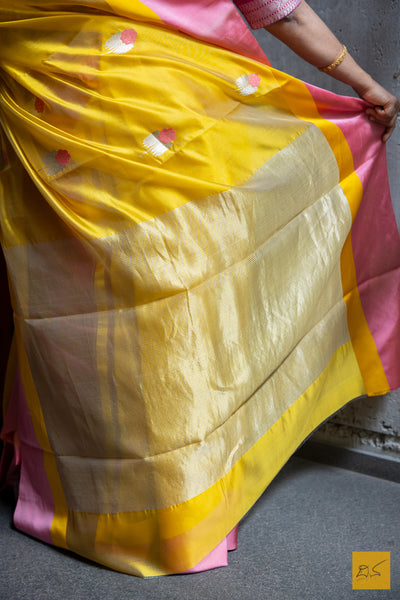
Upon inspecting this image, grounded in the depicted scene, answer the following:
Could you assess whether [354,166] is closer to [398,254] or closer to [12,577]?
[398,254]

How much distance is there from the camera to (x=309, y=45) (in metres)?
0.99

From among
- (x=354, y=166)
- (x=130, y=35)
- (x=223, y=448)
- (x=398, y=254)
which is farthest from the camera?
(x=398, y=254)

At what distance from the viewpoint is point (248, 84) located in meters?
0.95

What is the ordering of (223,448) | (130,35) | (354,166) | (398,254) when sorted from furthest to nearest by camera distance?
1. (398,254)
2. (354,166)
3. (223,448)
4. (130,35)

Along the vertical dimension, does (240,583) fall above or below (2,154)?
below

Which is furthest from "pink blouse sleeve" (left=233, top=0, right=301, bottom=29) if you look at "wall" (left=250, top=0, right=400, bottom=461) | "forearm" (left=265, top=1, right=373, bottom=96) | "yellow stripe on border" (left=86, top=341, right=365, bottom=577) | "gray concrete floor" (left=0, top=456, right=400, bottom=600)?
"gray concrete floor" (left=0, top=456, right=400, bottom=600)

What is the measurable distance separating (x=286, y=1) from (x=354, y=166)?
1.12ft

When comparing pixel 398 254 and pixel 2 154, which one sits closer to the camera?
pixel 2 154

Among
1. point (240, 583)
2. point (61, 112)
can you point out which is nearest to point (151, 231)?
point (61, 112)
